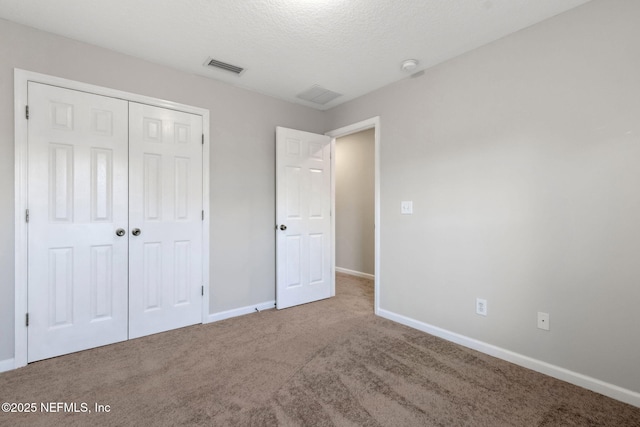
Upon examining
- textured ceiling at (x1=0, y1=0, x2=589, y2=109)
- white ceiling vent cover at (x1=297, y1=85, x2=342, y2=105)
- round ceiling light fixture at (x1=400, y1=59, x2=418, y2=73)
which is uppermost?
white ceiling vent cover at (x1=297, y1=85, x2=342, y2=105)

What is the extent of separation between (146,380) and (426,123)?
306 centimetres


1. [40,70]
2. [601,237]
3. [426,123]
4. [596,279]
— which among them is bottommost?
[596,279]

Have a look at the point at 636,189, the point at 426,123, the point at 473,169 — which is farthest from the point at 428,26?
the point at 636,189

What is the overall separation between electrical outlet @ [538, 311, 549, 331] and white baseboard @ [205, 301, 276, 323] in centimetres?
254

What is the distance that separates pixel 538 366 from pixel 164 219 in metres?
3.26

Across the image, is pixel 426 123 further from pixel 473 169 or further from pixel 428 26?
pixel 428 26

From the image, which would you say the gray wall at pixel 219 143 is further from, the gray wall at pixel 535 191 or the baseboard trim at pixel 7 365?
the gray wall at pixel 535 191

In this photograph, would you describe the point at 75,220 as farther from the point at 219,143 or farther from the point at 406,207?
the point at 406,207

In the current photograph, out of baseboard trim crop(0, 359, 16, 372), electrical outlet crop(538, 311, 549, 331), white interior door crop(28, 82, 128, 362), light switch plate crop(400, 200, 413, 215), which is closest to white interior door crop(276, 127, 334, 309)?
light switch plate crop(400, 200, 413, 215)

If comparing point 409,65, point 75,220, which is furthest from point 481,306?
point 75,220

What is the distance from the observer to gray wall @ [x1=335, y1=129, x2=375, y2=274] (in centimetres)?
491

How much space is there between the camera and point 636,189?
1.69 m

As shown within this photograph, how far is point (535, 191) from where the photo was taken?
2.06m

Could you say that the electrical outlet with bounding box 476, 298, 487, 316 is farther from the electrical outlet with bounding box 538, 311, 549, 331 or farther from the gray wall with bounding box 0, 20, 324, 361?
the gray wall with bounding box 0, 20, 324, 361
